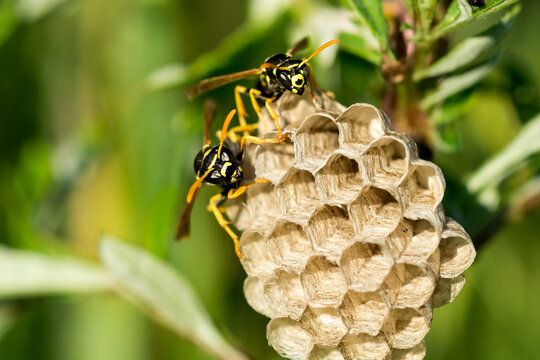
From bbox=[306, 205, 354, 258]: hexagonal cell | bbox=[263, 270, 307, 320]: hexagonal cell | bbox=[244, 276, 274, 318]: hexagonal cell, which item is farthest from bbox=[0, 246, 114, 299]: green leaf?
bbox=[306, 205, 354, 258]: hexagonal cell

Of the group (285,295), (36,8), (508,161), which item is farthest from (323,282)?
(36,8)

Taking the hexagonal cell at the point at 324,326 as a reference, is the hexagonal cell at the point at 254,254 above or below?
above

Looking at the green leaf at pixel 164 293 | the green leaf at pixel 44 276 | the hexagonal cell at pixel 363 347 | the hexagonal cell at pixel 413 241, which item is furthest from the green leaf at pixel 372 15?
the green leaf at pixel 44 276

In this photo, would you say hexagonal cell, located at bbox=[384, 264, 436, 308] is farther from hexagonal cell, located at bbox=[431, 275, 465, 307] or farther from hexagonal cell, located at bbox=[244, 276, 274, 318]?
hexagonal cell, located at bbox=[244, 276, 274, 318]

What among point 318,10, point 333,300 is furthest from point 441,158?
point 333,300

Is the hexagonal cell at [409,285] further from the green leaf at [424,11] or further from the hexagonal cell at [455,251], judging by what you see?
the green leaf at [424,11]

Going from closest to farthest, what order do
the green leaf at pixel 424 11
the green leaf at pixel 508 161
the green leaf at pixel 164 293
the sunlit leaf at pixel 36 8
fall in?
the green leaf at pixel 424 11
the green leaf at pixel 508 161
the green leaf at pixel 164 293
the sunlit leaf at pixel 36 8
